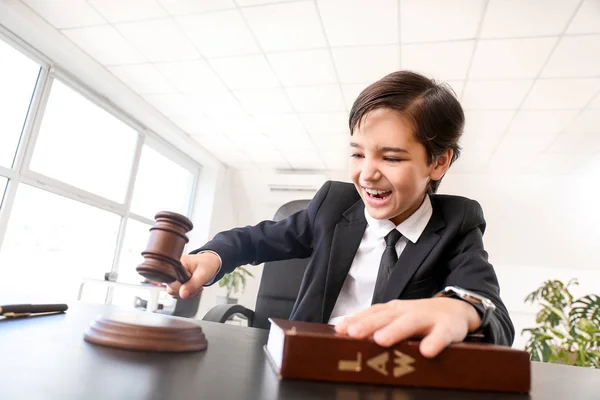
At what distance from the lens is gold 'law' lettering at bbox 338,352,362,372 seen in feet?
1.44

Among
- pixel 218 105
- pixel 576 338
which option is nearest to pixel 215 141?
pixel 218 105

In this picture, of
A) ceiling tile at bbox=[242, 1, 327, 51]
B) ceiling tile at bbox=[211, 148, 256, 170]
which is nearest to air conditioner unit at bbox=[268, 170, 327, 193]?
ceiling tile at bbox=[211, 148, 256, 170]

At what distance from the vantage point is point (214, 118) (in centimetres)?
484

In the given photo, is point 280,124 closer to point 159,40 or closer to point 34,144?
point 159,40

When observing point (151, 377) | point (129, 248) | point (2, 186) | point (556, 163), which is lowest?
point (151, 377)

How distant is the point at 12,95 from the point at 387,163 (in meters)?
3.80

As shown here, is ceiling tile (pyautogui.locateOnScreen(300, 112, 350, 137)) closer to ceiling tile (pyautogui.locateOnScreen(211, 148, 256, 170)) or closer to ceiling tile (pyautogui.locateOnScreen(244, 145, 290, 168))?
ceiling tile (pyautogui.locateOnScreen(244, 145, 290, 168))

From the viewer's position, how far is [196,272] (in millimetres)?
812

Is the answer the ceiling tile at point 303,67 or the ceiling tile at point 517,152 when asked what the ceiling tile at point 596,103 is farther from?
the ceiling tile at point 303,67

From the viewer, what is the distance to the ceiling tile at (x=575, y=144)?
420 centimetres

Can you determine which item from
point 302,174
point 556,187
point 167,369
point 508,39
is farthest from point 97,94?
point 556,187

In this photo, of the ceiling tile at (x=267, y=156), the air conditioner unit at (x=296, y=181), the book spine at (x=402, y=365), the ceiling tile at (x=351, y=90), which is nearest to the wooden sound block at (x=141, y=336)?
the book spine at (x=402, y=365)

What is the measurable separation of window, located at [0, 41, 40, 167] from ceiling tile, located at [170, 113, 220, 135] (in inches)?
61.8

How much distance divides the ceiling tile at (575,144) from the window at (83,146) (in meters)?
4.79
